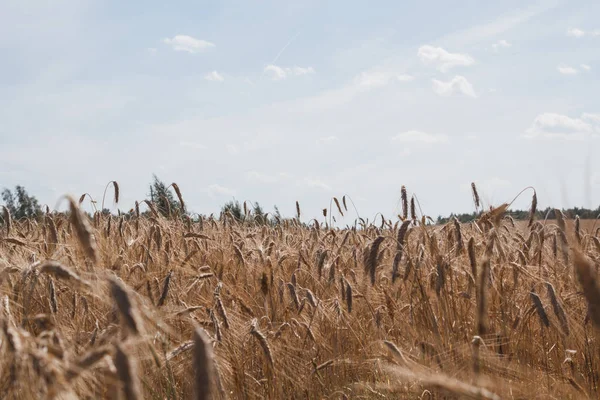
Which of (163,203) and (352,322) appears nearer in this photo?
(352,322)

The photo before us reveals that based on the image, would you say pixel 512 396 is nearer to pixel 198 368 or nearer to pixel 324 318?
pixel 324 318

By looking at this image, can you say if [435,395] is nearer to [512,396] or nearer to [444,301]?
[512,396]

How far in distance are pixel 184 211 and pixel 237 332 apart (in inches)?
128

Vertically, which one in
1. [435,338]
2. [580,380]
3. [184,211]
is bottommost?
[580,380]

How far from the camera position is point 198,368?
2.99ft

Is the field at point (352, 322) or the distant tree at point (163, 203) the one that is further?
the distant tree at point (163, 203)

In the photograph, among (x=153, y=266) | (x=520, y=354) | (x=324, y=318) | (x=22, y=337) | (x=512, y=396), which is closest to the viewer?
(x=22, y=337)

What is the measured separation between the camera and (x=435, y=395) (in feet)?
9.05

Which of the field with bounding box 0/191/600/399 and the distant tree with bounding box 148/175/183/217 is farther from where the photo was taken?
the distant tree with bounding box 148/175/183/217

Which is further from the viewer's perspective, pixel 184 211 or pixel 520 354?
pixel 184 211

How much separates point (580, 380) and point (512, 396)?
71 cm

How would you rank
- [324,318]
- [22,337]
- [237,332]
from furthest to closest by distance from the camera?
[324,318] → [237,332] → [22,337]

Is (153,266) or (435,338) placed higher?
(153,266)

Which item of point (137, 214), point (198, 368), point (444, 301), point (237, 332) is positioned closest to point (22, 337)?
point (198, 368)
